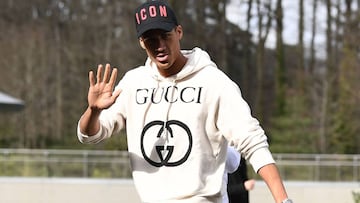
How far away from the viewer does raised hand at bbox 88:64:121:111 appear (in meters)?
2.77

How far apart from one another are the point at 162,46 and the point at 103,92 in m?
0.28

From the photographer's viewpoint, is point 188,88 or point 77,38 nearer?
point 188,88

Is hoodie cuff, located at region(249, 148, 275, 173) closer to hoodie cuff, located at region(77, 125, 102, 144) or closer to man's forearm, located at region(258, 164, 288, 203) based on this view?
man's forearm, located at region(258, 164, 288, 203)

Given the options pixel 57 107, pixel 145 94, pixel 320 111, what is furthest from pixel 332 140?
pixel 145 94

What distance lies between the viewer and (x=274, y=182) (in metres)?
2.54

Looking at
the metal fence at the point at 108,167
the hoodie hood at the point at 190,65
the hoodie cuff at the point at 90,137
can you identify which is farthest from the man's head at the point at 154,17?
the metal fence at the point at 108,167

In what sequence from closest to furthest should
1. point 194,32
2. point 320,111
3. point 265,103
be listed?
1. point 320,111
2. point 194,32
3. point 265,103

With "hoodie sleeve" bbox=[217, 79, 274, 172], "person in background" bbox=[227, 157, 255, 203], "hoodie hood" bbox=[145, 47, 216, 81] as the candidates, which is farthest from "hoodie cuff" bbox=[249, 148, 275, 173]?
"person in background" bbox=[227, 157, 255, 203]

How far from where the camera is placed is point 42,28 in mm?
25859

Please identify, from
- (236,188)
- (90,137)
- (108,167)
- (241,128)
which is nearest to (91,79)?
(90,137)

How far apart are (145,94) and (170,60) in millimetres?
173

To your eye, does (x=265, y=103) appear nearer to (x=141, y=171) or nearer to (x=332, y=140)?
(x=332, y=140)

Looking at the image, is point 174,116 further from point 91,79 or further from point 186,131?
point 91,79

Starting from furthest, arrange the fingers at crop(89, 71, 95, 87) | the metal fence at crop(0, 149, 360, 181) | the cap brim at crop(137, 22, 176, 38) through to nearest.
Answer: the metal fence at crop(0, 149, 360, 181) < the fingers at crop(89, 71, 95, 87) < the cap brim at crop(137, 22, 176, 38)
